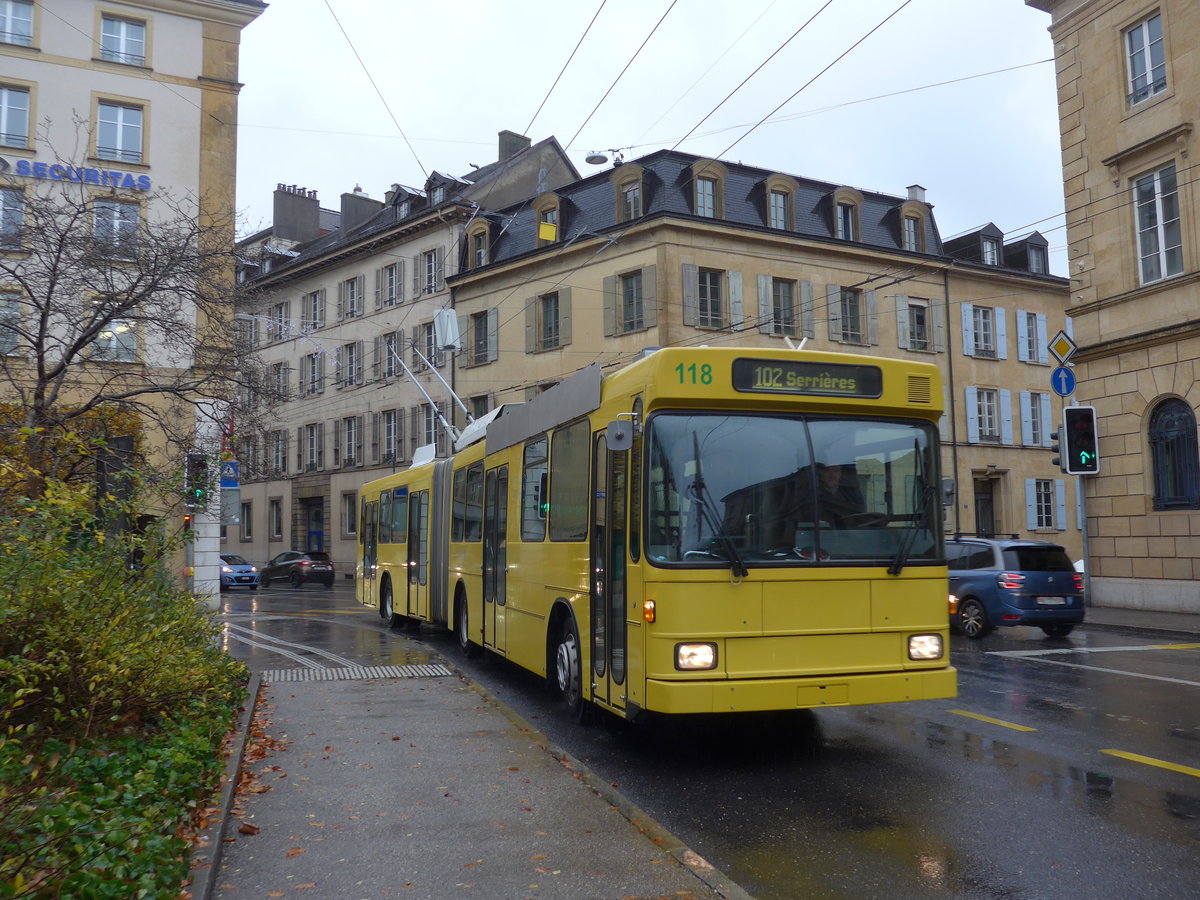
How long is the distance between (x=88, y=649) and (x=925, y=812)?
15.6 ft

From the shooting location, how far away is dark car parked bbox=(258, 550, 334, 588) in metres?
39.9

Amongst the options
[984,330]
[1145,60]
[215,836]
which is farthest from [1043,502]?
[215,836]

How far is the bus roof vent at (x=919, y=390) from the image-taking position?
7.61m

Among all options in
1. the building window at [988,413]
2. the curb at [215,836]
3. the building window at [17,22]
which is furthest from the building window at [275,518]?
the curb at [215,836]

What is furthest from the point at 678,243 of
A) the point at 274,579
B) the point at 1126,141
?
the point at 274,579

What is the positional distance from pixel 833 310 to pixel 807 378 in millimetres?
29802

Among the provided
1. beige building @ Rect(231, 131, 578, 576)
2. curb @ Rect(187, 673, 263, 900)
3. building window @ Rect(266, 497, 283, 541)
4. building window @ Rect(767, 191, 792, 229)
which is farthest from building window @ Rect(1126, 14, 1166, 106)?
building window @ Rect(266, 497, 283, 541)

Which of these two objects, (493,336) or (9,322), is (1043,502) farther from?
(9,322)

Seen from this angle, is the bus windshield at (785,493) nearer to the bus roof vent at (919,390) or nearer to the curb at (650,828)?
the bus roof vent at (919,390)

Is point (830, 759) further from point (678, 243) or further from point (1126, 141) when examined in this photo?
point (678, 243)

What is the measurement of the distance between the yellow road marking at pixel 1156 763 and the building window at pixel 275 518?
156 feet

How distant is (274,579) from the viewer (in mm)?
42375

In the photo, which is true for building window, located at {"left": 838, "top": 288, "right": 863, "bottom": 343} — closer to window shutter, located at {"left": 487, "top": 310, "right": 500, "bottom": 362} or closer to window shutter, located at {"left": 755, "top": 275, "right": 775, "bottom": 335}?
window shutter, located at {"left": 755, "top": 275, "right": 775, "bottom": 335}

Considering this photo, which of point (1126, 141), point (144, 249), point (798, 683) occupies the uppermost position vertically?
point (1126, 141)
